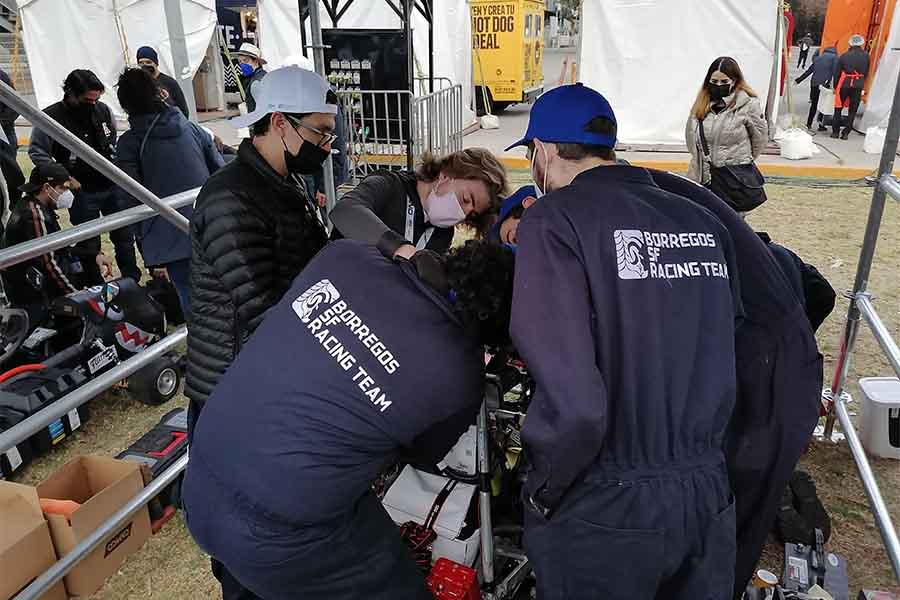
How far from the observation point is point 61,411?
2.39 metres

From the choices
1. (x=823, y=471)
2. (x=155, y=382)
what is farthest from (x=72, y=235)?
(x=823, y=471)

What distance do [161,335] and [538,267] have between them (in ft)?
12.5

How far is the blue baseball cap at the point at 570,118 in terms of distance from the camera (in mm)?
1764

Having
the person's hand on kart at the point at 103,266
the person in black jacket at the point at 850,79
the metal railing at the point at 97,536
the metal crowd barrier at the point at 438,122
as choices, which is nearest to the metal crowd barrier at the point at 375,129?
the metal crowd barrier at the point at 438,122

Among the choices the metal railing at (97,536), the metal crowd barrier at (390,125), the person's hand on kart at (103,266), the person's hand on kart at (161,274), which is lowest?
the metal railing at (97,536)

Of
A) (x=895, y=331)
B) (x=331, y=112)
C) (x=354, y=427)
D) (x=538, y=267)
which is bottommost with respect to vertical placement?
(x=895, y=331)

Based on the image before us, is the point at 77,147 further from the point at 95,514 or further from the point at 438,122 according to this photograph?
the point at 438,122

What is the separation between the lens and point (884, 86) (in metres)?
12.1

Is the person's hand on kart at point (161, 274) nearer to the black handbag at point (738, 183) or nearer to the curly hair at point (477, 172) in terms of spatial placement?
the curly hair at point (477, 172)

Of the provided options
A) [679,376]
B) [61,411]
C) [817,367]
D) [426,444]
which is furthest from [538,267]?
[61,411]

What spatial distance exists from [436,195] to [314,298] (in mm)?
1319

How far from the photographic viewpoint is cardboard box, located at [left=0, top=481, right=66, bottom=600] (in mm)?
2504

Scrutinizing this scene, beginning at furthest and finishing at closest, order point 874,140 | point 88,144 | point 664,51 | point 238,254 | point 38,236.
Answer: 1. point 664,51
2. point 874,140
3. point 88,144
4. point 38,236
5. point 238,254

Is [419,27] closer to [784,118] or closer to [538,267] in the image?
[784,118]
